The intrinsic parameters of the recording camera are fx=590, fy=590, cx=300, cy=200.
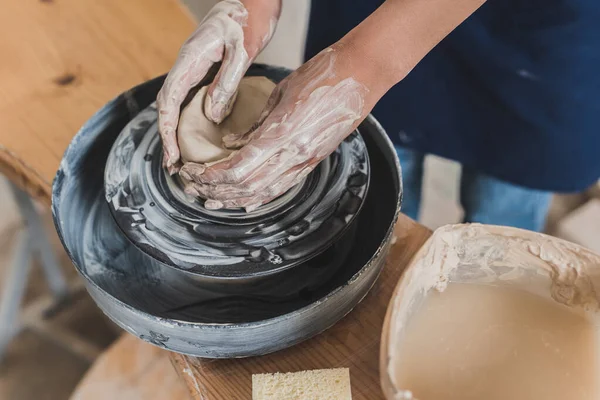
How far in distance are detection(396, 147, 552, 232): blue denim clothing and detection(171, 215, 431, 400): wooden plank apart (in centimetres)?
74

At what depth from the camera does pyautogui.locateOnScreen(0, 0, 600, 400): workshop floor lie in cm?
191

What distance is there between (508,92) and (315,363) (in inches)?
29.3

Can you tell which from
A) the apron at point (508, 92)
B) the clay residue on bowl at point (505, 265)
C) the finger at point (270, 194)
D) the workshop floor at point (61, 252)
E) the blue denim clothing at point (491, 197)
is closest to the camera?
the clay residue on bowl at point (505, 265)

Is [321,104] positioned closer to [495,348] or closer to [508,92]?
[495,348]

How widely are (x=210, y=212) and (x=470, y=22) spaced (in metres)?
0.67

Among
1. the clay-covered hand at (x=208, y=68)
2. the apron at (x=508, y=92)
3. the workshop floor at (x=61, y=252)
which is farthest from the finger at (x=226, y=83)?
the workshop floor at (x=61, y=252)

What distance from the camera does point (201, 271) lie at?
0.74 metres

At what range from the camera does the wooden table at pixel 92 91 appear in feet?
2.80

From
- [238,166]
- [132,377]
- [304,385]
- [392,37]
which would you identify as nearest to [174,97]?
[238,166]

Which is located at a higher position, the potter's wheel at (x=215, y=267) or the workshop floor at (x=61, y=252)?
the potter's wheel at (x=215, y=267)

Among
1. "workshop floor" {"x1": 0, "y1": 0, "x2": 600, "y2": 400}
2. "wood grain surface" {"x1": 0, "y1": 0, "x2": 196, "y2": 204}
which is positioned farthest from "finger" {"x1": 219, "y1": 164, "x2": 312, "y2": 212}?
"workshop floor" {"x1": 0, "y1": 0, "x2": 600, "y2": 400}

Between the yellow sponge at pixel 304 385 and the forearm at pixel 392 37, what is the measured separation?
365mm

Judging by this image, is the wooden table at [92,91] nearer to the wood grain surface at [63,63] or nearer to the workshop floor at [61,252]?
the wood grain surface at [63,63]

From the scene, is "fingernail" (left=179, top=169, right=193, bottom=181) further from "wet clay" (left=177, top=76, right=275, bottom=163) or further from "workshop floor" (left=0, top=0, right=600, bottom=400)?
"workshop floor" (left=0, top=0, right=600, bottom=400)
